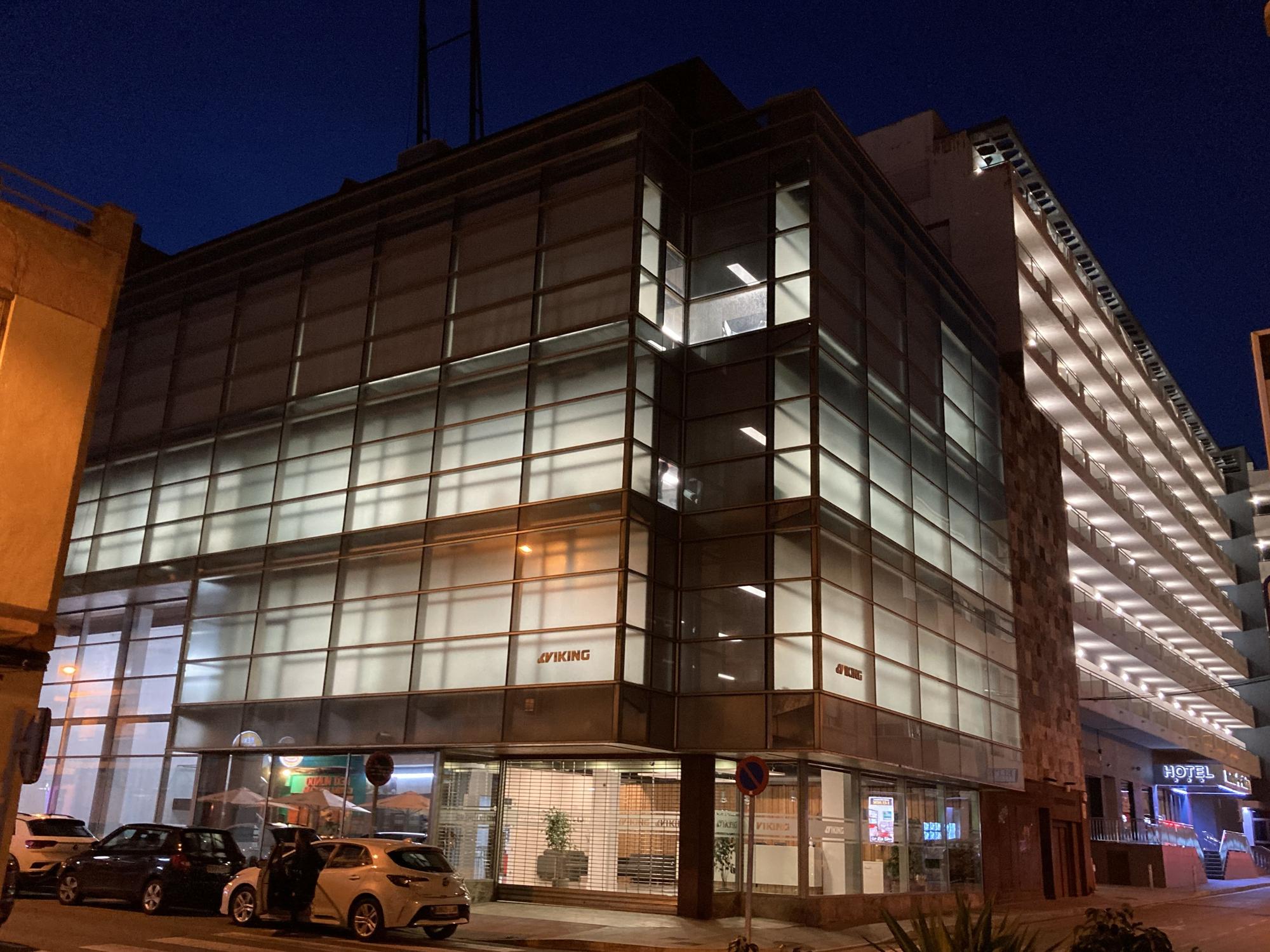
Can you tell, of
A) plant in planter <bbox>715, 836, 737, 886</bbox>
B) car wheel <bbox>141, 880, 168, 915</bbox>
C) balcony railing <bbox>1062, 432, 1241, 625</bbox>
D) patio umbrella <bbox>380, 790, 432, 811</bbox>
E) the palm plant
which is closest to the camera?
the palm plant

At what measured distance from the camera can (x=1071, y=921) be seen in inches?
1100

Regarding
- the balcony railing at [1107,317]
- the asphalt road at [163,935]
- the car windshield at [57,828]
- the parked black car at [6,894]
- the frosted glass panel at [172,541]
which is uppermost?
the balcony railing at [1107,317]

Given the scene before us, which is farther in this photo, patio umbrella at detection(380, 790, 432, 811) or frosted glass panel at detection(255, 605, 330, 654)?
frosted glass panel at detection(255, 605, 330, 654)

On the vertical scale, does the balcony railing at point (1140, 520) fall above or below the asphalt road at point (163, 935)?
above

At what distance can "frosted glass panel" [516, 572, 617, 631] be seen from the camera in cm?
2403

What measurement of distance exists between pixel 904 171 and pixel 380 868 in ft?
120

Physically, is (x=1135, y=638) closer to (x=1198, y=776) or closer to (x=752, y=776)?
(x=1198, y=776)

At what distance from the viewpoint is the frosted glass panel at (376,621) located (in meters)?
26.8

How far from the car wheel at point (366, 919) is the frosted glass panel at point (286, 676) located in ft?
32.1

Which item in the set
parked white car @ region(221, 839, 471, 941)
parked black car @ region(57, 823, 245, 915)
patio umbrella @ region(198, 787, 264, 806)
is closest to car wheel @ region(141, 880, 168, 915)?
parked black car @ region(57, 823, 245, 915)

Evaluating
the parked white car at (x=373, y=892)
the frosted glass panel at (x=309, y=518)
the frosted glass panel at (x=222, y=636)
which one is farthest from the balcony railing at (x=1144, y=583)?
the parked white car at (x=373, y=892)

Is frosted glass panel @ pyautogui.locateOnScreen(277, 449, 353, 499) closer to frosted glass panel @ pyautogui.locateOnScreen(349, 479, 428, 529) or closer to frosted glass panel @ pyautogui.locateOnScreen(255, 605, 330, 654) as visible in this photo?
frosted glass panel @ pyautogui.locateOnScreen(349, 479, 428, 529)

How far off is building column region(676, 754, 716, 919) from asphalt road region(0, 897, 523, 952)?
506 centimetres

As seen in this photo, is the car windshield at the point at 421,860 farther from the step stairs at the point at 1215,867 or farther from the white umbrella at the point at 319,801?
the step stairs at the point at 1215,867
